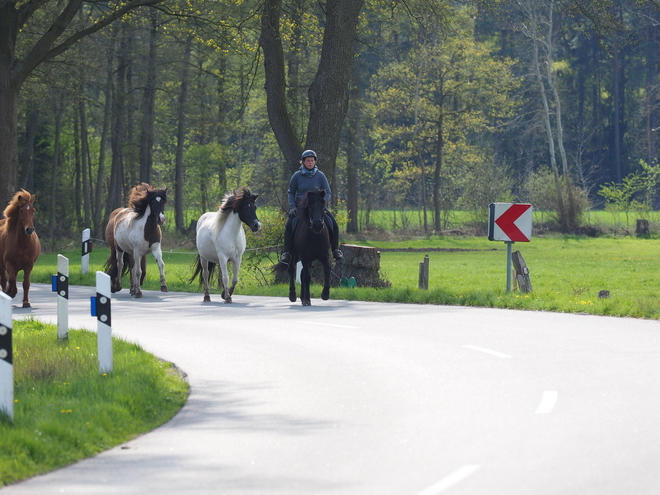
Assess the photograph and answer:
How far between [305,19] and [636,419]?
2003 cm

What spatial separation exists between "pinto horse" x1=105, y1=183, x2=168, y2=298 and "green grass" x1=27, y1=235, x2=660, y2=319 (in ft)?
5.45

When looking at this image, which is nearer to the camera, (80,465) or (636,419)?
(80,465)

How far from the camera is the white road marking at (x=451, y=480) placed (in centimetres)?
588

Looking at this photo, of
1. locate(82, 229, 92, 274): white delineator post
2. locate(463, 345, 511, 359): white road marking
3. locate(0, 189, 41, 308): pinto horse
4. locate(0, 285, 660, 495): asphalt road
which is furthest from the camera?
locate(82, 229, 92, 274): white delineator post

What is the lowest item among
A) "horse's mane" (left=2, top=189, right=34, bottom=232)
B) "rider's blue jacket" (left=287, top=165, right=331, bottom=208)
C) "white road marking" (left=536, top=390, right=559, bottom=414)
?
"white road marking" (left=536, top=390, right=559, bottom=414)

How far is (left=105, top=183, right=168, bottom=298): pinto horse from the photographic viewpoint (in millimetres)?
21484

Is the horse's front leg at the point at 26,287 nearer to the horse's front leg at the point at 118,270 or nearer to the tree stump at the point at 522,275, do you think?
the horse's front leg at the point at 118,270

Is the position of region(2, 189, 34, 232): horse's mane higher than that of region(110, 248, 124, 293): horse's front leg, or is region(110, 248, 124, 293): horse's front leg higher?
region(2, 189, 34, 232): horse's mane

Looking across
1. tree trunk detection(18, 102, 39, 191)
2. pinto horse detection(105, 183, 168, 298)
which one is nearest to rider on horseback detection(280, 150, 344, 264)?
pinto horse detection(105, 183, 168, 298)

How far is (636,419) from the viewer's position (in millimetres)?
7836

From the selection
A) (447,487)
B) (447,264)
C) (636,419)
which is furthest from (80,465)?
(447,264)

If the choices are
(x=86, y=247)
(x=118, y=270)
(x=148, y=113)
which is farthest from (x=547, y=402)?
(x=148, y=113)

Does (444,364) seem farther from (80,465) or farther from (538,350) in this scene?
(80,465)

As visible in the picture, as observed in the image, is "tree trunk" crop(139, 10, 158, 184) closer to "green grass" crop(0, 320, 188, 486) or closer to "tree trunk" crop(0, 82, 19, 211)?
"tree trunk" crop(0, 82, 19, 211)
